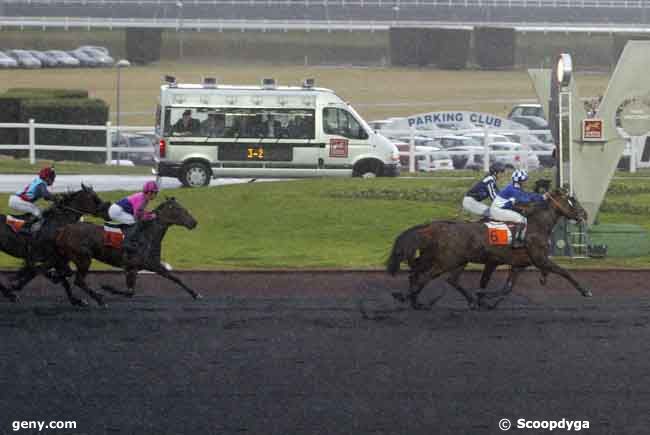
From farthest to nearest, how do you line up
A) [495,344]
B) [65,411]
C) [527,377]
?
[495,344], [527,377], [65,411]

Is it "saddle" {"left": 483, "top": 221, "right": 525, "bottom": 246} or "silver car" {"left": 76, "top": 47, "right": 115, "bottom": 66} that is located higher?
"silver car" {"left": 76, "top": 47, "right": 115, "bottom": 66}

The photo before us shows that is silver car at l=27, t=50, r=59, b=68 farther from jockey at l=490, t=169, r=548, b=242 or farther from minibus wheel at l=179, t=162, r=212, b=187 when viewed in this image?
jockey at l=490, t=169, r=548, b=242

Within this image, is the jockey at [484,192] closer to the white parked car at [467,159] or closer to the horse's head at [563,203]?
the horse's head at [563,203]

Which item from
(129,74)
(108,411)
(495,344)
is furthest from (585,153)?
(129,74)

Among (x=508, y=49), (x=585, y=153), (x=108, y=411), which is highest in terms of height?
(x=508, y=49)

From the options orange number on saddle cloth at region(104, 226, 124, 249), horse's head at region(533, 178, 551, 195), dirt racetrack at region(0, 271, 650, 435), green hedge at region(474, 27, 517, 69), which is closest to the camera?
dirt racetrack at region(0, 271, 650, 435)

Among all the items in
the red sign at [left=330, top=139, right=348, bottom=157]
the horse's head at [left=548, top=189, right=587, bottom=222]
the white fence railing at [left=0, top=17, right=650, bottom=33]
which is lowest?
the horse's head at [left=548, top=189, right=587, bottom=222]

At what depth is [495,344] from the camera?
516 inches

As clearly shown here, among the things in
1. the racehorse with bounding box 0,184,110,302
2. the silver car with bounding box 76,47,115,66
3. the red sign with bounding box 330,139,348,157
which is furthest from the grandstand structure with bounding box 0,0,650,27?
the racehorse with bounding box 0,184,110,302

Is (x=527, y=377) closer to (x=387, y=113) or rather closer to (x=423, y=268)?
(x=423, y=268)

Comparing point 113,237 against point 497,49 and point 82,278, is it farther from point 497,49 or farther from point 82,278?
point 497,49

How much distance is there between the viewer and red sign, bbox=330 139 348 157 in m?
27.7

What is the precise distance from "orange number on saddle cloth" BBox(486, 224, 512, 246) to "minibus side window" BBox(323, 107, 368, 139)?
1267cm

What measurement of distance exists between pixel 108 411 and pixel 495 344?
15.1 ft
